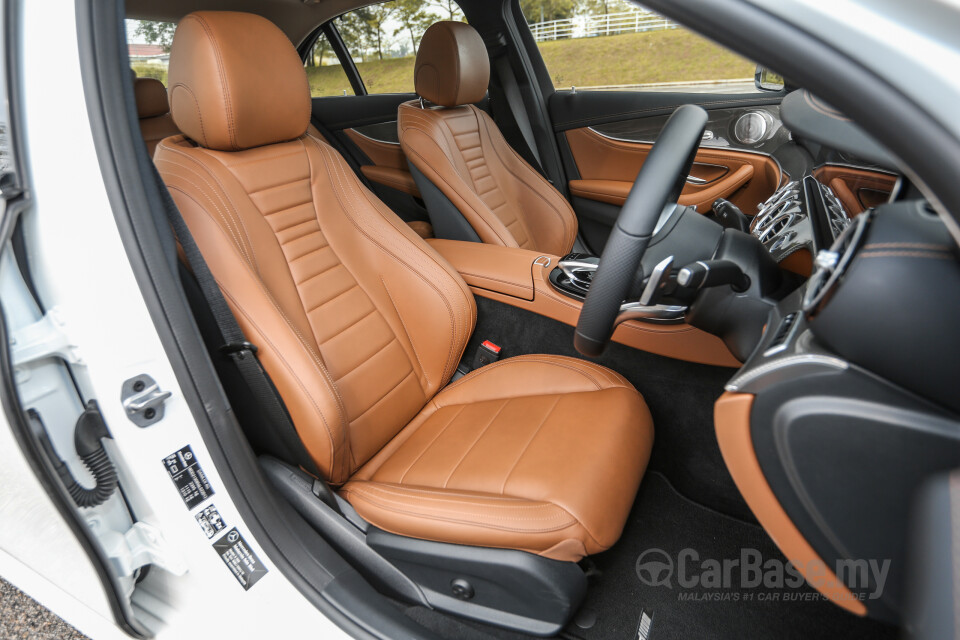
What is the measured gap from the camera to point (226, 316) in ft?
3.13

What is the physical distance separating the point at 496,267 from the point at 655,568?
31.9 inches

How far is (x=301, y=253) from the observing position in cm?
121

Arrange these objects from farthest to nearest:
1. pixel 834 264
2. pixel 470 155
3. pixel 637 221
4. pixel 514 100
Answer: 1. pixel 514 100
2. pixel 470 155
3. pixel 637 221
4. pixel 834 264

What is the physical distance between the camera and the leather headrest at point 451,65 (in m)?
1.96

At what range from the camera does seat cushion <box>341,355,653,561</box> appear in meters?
0.93

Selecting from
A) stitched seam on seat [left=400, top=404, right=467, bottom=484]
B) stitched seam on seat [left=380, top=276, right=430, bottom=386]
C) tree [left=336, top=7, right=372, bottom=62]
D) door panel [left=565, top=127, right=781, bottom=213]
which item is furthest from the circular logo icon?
tree [left=336, top=7, right=372, bottom=62]

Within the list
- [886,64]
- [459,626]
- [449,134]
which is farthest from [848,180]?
[449,134]

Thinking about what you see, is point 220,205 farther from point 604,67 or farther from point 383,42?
point 604,67

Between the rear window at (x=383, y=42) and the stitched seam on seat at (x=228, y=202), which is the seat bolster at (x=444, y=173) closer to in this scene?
the rear window at (x=383, y=42)

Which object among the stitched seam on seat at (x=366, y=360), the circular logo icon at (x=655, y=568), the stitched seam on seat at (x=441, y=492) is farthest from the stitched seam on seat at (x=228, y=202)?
the circular logo icon at (x=655, y=568)

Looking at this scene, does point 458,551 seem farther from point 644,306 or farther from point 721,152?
point 721,152

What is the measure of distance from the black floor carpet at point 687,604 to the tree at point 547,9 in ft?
6.76

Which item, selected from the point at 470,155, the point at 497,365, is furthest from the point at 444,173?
the point at 497,365

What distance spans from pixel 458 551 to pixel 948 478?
2.24 ft
